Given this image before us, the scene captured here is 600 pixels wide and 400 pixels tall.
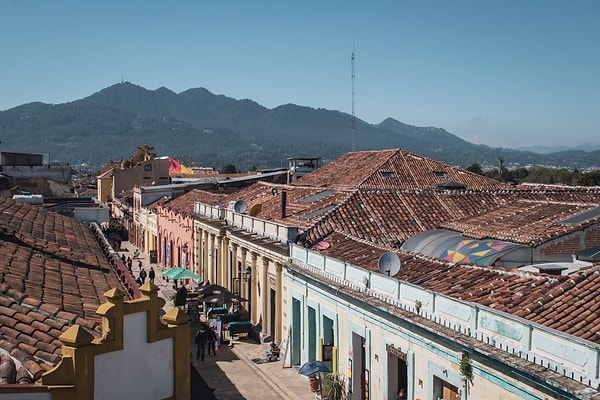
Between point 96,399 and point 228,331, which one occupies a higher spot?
point 96,399

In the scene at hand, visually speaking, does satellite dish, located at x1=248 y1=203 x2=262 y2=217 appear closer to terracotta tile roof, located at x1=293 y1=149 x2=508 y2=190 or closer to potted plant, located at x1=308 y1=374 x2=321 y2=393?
terracotta tile roof, located at x1=293 y1=149 x2=508 y2=190

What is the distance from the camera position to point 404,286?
16.9 meters

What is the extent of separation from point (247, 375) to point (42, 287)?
1439cm

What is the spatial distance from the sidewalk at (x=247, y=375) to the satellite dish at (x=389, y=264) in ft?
17.1

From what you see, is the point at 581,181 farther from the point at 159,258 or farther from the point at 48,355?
the point at 48,355

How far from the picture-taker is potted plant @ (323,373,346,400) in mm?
19312

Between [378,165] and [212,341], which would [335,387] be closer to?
[212,341]

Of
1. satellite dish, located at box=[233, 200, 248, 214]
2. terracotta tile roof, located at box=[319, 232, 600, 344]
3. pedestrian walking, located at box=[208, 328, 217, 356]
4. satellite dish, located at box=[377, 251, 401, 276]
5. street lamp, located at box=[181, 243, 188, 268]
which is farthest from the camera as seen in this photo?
street lamp, located at box=[181, 243, 188, 268]

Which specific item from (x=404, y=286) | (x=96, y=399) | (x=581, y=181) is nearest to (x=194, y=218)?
(x=404, y=286)

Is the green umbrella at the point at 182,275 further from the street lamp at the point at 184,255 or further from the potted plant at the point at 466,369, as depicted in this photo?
the potted plant at the point at 466,369

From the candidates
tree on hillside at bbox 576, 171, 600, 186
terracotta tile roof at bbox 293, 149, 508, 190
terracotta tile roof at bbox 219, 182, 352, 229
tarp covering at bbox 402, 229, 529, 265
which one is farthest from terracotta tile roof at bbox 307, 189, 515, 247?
tree on hillside at bbox 576, 171, 600, 186

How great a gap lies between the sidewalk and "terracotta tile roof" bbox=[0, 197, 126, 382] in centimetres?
636

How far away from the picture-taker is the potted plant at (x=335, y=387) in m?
19.3

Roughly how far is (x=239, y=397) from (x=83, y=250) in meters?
7.64
